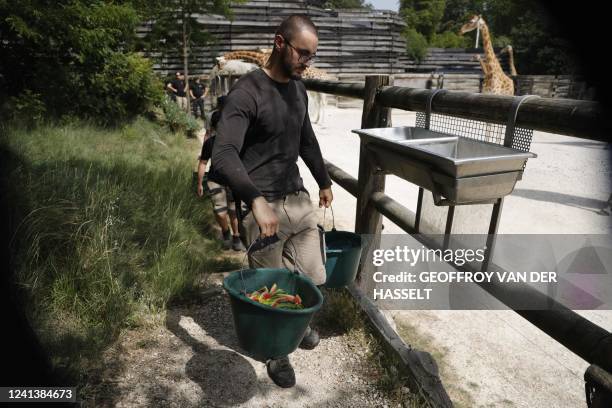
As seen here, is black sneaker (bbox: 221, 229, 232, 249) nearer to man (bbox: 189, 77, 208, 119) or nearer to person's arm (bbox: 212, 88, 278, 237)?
person's arm (bbox: 212, 88, 278, 237)

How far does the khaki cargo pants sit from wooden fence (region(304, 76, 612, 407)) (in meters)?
0.51

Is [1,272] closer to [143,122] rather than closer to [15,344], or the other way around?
[15,344]

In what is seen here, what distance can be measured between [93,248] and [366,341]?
82.1 inches

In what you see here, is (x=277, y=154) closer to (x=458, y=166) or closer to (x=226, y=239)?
(x=458, y=166)

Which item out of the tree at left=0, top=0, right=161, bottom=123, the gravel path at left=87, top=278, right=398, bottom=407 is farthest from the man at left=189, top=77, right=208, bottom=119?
the gravel path at left=87, top=278, right=398, bottom=407

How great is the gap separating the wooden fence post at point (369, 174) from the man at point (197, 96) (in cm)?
1225

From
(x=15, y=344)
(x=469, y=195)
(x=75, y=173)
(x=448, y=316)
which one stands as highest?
(x=469, y=195)

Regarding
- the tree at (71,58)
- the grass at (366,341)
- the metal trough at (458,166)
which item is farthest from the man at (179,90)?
the metal trough at (458,166)

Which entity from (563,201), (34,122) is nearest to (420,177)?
(563,201)

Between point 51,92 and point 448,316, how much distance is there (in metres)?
8.35

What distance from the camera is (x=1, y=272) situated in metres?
2.73

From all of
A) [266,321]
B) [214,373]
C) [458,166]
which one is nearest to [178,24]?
[214,373]

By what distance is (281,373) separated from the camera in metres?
2.64

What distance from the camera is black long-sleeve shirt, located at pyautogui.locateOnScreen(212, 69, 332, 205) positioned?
2.26 metres
